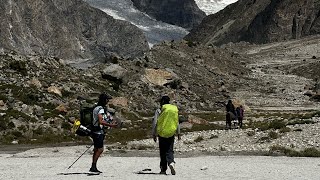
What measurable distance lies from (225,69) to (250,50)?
58.0 metres

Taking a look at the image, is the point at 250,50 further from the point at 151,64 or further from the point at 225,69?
the point at 151,64

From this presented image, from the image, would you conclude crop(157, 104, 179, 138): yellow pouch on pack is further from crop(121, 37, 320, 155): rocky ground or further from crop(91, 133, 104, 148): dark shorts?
crop(121, 37, 320, 155): rocky ground

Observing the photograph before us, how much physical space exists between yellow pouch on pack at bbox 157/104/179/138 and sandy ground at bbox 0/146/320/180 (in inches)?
50.7

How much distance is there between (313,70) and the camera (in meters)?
100

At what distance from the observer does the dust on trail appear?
226ft

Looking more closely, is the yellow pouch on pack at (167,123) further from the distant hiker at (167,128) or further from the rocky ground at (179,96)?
the rocky ground at (179,96)

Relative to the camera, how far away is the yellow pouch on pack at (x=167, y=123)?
16.7 m

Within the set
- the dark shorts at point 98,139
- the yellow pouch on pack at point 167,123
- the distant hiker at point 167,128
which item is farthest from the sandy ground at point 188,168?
the yellow pouch on pack at point 167,123

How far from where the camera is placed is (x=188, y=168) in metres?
19.8

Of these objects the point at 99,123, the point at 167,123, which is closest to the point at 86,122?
the point at 99,123

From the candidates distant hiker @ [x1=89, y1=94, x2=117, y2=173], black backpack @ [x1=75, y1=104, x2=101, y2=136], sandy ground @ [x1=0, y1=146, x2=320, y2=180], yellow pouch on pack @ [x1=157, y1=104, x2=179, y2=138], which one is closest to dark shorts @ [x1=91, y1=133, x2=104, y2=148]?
distant hiker @ [x1=89, y1=94, x2=117, y2=173]

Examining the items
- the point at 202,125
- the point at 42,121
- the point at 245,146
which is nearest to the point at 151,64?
the point at 202,125

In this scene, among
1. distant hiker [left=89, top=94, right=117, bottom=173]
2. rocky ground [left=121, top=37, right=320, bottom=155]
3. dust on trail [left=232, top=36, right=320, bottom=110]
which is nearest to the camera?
distant hiker [left=89, top=94, right=117, bottom=173]

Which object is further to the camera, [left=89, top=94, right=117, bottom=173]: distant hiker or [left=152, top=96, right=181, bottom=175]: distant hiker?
[left=152, top=96, right=181, bottom=175]: distant hiker
